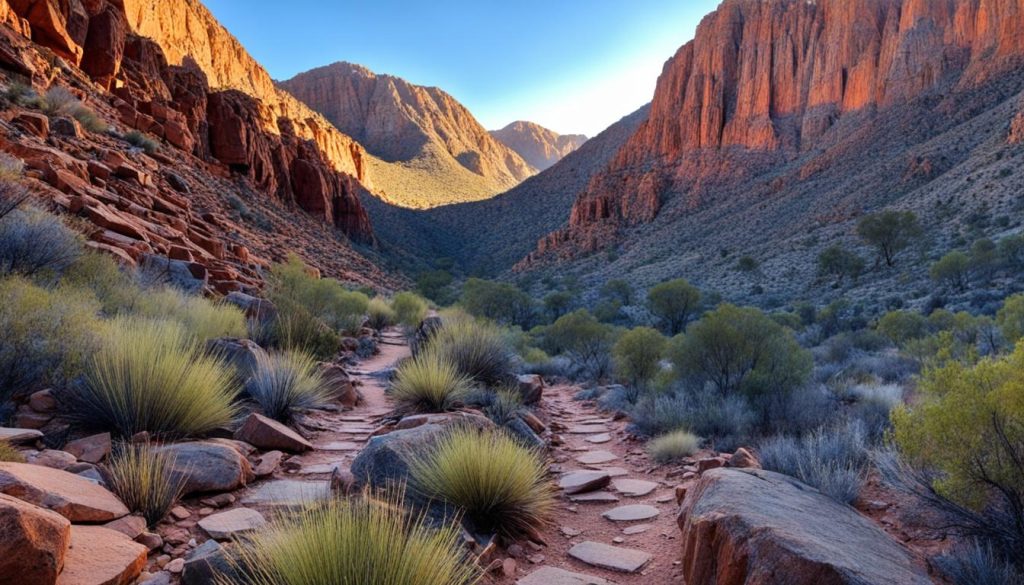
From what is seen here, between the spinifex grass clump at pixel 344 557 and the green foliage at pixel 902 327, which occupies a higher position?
the spinifex grass clump at pixel 344 557

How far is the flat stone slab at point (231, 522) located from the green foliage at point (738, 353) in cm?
743

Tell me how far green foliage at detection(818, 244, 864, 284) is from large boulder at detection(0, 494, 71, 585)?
36.5m

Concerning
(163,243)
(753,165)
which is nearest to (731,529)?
(163,243)

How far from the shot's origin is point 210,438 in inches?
190

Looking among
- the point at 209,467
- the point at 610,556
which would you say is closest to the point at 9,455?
the point at 209,467

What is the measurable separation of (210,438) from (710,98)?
271ft

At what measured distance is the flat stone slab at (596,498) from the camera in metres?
5.07

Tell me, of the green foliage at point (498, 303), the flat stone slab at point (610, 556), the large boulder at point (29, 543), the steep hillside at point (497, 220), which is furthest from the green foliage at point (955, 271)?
the steep hillside at point (497, 220)

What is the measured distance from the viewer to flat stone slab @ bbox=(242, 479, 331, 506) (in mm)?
3811

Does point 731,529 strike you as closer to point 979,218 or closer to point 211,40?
point 979,218

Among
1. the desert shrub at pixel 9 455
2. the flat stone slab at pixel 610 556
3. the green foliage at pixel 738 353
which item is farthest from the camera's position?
the green foliage at pixel 738 353

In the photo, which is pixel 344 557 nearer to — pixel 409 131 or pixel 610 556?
pixel 610 556

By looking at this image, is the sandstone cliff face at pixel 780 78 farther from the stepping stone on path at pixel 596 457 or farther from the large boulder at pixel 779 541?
the large boulder at pixel 779 541

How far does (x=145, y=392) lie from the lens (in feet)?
14.7
